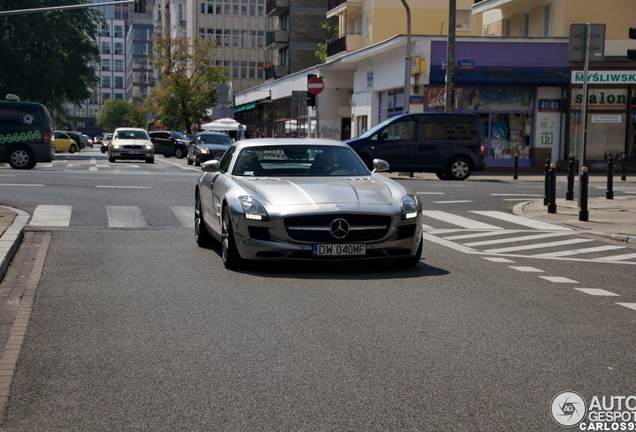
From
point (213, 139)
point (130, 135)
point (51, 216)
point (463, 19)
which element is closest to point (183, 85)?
point (463, 19)

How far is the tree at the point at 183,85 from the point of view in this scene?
86.7 meters

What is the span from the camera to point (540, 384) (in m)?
5.45

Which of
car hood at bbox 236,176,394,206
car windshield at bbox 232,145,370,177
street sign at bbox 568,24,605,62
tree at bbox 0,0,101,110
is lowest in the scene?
car hood at bbox 236,176,394,206

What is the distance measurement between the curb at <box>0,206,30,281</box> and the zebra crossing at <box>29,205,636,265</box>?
19.4 inches

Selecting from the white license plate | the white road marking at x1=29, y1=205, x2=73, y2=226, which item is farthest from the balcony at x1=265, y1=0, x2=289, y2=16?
the white license plate

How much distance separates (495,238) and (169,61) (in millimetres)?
76399

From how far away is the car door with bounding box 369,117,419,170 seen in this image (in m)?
29.5

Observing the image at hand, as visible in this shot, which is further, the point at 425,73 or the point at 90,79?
the point at 90,79

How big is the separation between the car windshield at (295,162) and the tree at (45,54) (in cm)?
4958

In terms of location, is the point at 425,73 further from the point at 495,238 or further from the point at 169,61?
the point at 169,61

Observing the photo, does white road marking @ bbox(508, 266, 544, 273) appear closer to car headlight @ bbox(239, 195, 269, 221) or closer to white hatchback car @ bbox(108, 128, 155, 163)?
car headlight @ bbox(239, 195, 269, 221)

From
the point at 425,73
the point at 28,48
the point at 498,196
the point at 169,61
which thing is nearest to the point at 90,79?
the point at 28,48

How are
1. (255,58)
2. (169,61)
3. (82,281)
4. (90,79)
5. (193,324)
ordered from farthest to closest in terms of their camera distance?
(255,58), (169,61), (90,79), (82,281), (193,324)

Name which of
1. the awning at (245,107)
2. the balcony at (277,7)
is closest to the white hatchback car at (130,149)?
the awning at (245,107)
